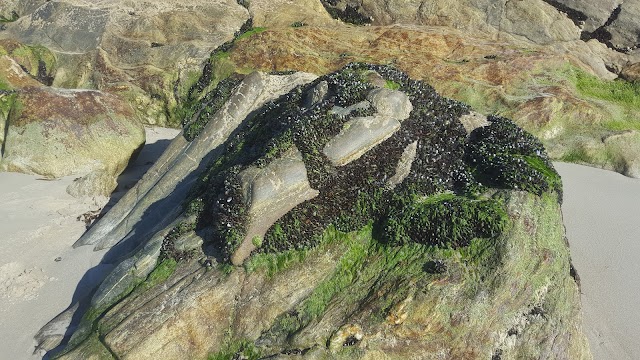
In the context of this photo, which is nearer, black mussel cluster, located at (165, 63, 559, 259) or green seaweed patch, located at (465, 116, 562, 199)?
black mussel cluster, located at (165, 63, 559, 259)

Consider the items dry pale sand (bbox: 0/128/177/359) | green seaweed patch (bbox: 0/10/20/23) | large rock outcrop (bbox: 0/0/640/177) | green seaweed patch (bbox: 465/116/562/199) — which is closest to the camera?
green seaweed patch (bbox: 465/116/562/199)

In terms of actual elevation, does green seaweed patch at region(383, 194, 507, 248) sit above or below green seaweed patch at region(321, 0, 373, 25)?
above

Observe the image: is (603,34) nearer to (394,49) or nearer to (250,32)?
(394,49)

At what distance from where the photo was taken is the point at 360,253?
984 centimetres

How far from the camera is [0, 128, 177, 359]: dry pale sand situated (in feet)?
36.4

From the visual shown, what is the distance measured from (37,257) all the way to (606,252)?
14.2 meters

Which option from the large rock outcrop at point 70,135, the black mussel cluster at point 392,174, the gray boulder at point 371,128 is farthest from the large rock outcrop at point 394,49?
the gray boulder at point 371,128

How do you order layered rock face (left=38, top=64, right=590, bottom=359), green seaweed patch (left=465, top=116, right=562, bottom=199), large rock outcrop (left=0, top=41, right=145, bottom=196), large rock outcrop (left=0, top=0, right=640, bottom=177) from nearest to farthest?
layered rock face (left=38, top=64, right=590, bottom=359) < green seaweed patch (left=465, top=116, right=562, bottom=199) < large rock outcrop (left=0, top=41, right=145, bottom=196) < large rock outcrop (left=0, top=0, right=640, bottom=177)

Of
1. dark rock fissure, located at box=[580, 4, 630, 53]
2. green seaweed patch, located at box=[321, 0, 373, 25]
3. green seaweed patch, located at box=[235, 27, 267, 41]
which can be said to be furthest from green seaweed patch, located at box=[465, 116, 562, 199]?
dark rock fissure, located at box=[580, 4, 630, 53]

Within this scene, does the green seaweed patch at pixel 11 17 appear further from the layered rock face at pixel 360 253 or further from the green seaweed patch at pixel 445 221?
the green seaweed patch at pixel 445 221

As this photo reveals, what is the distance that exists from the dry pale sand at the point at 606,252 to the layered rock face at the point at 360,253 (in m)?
1.32

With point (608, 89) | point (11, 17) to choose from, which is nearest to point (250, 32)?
point (11, 17)

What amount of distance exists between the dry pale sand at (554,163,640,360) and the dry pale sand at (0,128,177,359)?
11.1 metres

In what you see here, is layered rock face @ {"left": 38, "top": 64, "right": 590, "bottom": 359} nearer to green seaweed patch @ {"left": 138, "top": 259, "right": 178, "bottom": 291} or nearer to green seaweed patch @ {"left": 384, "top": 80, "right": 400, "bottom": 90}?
green seaweed patch @ {"left": 138, "top": 259, "right": 178, "bottom": 291}
